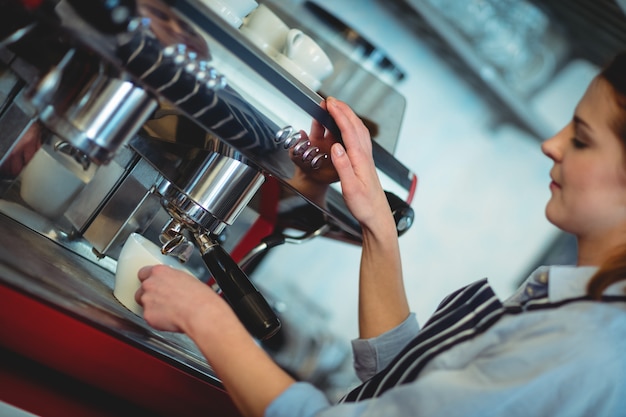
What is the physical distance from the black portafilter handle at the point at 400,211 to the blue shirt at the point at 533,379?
324 mm

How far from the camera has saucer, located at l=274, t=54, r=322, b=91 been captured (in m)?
0.80

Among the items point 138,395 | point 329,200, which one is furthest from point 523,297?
point 138,395

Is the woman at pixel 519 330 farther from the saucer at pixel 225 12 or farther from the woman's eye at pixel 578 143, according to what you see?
the saucer at pixel 225 12

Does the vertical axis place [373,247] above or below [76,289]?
above

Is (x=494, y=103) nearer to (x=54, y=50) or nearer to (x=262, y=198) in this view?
(x=262, y=198)

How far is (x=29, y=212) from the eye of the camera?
777 millimetres

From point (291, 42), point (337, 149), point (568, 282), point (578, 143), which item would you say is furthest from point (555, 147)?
point (291, 42)

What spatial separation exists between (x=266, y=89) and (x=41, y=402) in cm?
42

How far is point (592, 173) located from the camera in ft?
2.01

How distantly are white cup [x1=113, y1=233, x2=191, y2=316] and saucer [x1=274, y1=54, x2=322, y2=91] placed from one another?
287 millimetres

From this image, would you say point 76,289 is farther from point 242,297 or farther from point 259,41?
point 259,41

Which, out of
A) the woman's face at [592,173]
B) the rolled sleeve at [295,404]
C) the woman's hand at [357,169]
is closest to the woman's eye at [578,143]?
the woman's face at [592,173]

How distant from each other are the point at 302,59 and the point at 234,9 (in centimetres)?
12

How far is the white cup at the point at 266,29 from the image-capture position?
800mm
